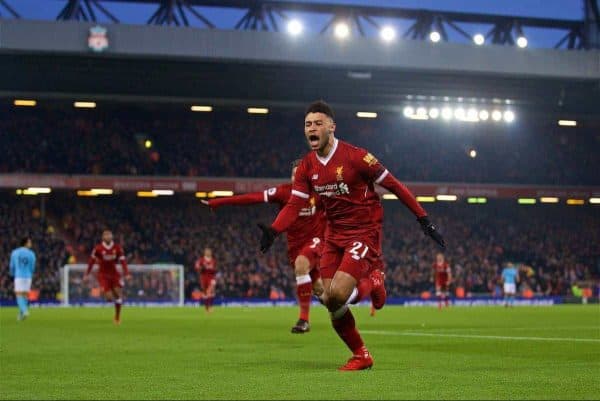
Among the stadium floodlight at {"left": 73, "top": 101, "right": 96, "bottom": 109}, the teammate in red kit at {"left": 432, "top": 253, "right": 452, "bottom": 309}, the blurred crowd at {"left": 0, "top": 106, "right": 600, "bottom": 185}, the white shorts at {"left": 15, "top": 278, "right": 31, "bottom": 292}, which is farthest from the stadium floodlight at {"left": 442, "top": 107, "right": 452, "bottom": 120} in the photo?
the white shorts at {"left": 15, "top": 278, "right": 31, "bottom": 292}

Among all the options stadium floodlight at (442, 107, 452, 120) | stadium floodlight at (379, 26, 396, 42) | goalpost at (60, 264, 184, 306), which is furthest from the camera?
stadium floodlight at (442, 107, 452, 120)

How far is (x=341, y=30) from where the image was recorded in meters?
44.0

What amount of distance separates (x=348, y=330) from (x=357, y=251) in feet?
2.73

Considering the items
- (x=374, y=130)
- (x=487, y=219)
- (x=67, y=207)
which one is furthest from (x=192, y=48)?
(x=487, y=219)

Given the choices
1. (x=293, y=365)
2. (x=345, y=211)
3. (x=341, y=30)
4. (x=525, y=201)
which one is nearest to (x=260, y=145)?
(x=341, y=30)

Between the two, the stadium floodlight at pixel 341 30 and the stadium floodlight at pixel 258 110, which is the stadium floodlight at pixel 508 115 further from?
the stadium floodlight at pixel 258 110

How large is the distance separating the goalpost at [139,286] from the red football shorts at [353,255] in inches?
1334

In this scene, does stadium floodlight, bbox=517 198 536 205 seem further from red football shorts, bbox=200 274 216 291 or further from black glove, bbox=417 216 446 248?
black glove, bbox=417 216 446 248

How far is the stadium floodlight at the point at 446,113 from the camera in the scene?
5044 cm

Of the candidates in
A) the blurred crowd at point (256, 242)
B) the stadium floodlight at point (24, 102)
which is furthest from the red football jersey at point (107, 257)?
the stadium floodlight at point (24, 102)

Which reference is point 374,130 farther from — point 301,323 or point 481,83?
point 301,323

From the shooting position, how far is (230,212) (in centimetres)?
5441

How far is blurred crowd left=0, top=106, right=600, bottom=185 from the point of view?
5016 centimetres

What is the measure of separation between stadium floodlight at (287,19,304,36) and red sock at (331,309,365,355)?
3299 cm
